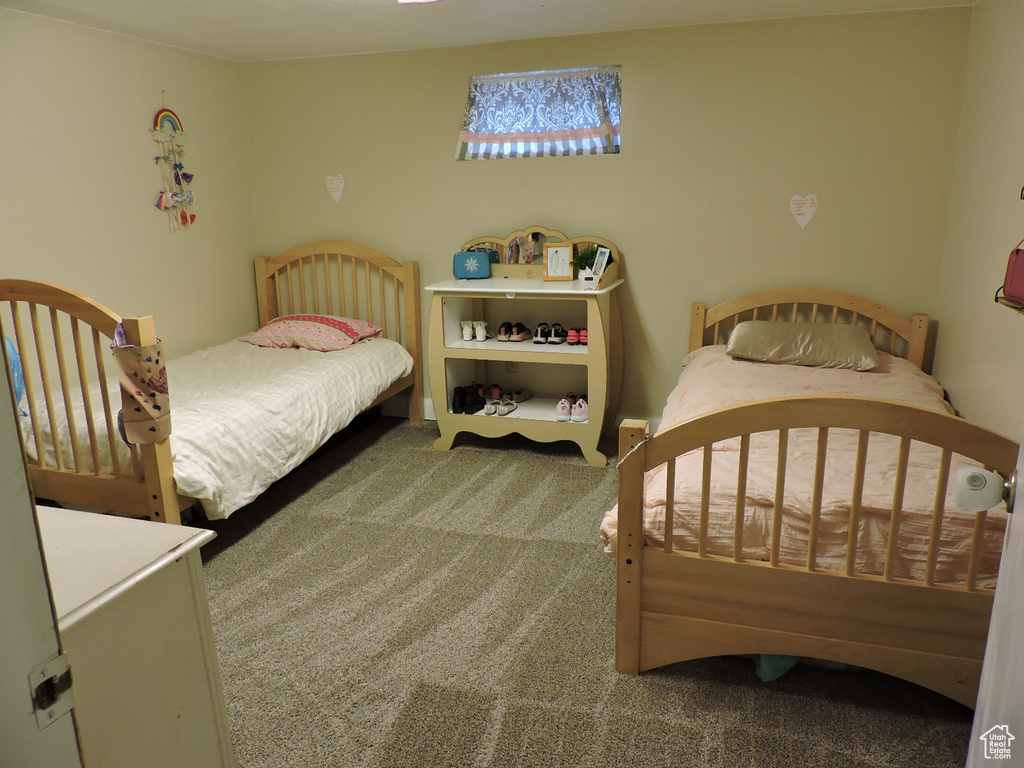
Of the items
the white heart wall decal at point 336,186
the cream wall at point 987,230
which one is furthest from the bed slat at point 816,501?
the white heart wall decal at point 336,186

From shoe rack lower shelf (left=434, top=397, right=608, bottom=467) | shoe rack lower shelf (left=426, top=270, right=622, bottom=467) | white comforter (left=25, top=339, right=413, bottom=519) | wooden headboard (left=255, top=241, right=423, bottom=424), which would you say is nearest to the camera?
white comforter (left=25, top=339, right=413, bottom=519)

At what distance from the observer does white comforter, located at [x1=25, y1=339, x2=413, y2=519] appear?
2502mm

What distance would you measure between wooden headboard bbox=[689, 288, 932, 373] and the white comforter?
1.67 meters

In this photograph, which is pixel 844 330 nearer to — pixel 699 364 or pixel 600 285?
pixel 699 364

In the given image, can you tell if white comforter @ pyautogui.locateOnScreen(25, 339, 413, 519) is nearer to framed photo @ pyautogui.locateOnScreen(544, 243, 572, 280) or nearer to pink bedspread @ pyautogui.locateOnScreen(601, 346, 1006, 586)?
framed photo @ pyautogui.locateOnScreen(544, 243, 572, 280)

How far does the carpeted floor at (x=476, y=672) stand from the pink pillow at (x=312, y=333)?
3.36ft

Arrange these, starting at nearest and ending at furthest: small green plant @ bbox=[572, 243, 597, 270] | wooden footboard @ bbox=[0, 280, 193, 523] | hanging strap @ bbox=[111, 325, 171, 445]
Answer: hanging strap @ bbox=[111, 325, 171, 445], wooden footboard @ bbox=[0, 280, 193, 523], small green plant @ bbox=[572, 243, 597, 270]

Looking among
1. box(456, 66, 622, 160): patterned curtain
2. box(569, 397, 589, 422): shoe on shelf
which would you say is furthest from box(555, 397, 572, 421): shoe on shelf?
box(456, 66, 622, 160): patterned curtain

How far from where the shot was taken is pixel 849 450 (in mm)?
2121

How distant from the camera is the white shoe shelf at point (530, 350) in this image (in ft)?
11.3

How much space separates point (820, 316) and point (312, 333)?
8.57 feet

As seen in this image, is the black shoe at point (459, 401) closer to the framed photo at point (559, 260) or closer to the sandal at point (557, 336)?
the sandal at point (557, 336)

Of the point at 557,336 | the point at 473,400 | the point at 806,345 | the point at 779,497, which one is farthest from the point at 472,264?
the point at 779,497

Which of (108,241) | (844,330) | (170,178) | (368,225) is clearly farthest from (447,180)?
(844,330)
